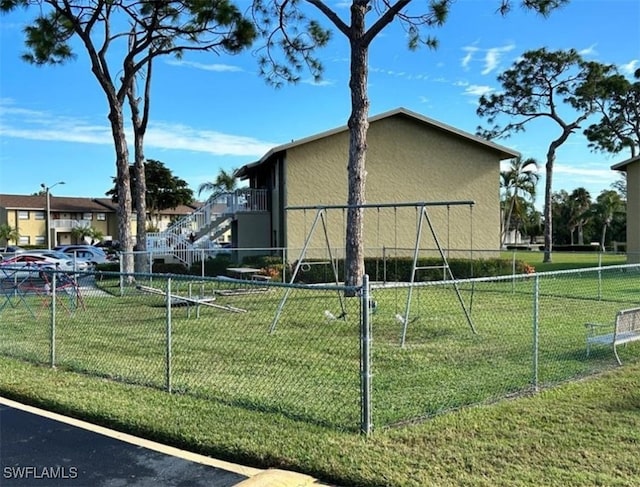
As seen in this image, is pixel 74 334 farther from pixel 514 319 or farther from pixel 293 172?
pixel 293 172

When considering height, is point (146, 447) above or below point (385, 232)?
below

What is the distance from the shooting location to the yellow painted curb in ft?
13.1

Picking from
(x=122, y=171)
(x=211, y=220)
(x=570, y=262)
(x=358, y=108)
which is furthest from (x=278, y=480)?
(x=570, y=262)

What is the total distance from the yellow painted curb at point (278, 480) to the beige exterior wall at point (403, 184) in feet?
63.4

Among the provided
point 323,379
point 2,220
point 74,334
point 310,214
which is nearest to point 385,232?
A: point 310,214

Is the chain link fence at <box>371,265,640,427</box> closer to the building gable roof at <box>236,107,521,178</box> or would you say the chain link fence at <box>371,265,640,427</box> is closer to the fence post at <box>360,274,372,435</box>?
the fence post at <box>360,274,372,435</box>

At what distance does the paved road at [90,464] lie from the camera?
416cm

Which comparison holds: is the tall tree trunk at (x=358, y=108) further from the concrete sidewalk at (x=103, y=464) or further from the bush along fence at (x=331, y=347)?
the concrete sidewalk at (x=103, y=464)

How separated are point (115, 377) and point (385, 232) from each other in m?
18.9

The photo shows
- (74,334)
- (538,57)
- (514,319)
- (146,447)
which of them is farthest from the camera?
(538,57)

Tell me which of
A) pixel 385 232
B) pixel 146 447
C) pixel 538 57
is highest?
pixel 538 57

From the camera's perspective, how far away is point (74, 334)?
10.3 metres

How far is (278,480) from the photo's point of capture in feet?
13.4

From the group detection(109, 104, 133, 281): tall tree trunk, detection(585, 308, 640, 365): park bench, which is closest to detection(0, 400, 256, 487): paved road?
detection(585, 308, 640, 365): park bench
